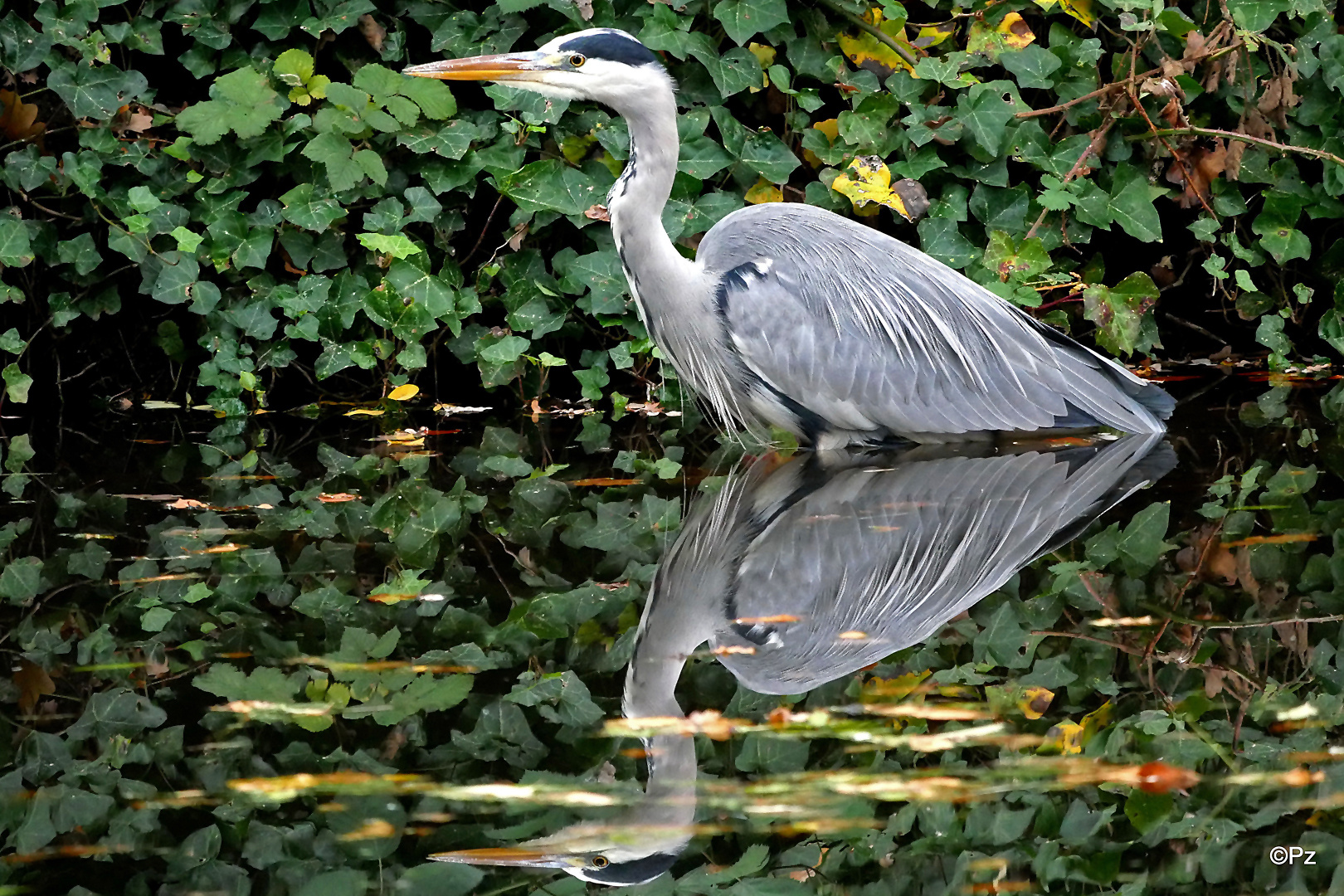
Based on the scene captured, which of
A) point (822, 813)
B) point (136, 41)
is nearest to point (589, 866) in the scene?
point (822, 813)

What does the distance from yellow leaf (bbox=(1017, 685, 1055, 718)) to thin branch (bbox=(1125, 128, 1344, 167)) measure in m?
4.17

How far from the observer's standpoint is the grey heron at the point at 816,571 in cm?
219

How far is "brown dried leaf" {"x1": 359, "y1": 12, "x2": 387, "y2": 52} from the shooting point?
19.6ft

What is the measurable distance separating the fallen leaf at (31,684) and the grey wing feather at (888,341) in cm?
269

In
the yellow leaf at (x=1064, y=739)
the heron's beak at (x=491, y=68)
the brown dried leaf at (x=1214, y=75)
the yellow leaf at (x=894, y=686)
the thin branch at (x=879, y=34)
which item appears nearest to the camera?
the yellow leaf at (x=1064, y=739)

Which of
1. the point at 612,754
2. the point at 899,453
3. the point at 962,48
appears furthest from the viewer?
the point at 962,48

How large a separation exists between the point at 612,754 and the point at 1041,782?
0.68 m

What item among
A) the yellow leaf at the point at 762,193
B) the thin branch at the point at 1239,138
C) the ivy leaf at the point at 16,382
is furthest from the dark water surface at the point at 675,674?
the thin branch at the point at 1239,138

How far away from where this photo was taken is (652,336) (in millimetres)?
5152

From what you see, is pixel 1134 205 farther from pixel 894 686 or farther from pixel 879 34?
pixel 894 686

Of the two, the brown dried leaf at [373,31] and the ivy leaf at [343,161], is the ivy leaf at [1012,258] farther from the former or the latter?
the brown dried leaf at [373,31]

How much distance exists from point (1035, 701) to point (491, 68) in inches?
117

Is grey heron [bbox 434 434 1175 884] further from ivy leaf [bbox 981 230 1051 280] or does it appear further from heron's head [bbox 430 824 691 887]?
ivy leaf [bbox 981 230 1051 280]

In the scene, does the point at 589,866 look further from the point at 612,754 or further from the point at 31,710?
the point at 31,710
